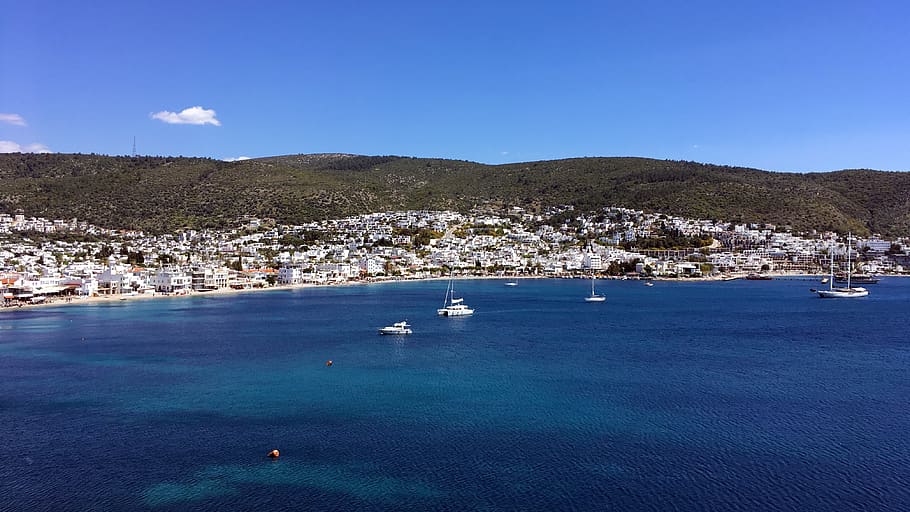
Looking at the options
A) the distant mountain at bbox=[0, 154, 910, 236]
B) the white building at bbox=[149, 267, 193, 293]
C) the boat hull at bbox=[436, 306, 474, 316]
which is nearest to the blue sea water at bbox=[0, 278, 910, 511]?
the boat hull at bbox=[436, 306, 474, 316]

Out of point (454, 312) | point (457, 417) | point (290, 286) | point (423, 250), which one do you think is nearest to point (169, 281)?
point (290, 286)

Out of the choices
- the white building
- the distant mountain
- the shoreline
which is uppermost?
the distant mountain

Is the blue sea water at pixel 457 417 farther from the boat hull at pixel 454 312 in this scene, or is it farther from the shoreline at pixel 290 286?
the shoreline at pixel 290 286

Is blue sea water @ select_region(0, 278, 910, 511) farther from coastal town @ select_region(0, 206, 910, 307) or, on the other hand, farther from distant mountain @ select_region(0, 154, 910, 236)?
distant mountain @ select_region(0, 154, 910, 236)

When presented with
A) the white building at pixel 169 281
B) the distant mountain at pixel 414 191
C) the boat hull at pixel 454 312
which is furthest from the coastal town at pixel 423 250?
the boat hull at pixel 454 312

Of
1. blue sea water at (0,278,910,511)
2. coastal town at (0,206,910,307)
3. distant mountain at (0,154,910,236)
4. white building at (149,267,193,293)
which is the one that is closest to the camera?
blue sea water at (0,278,910,511)

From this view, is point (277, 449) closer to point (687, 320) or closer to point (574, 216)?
point (687, 320)
